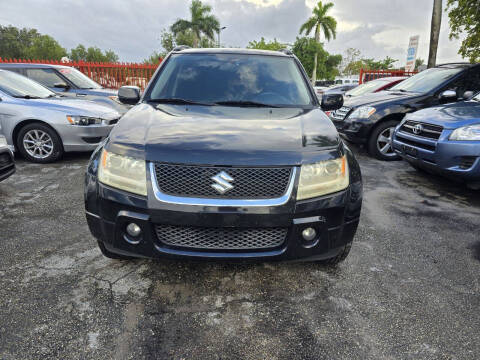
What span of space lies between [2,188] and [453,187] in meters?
6.16

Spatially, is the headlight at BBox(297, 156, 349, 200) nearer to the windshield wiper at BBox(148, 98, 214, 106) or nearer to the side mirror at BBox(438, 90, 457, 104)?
the windshield wiper at BBox(148, 98, 214, 106)

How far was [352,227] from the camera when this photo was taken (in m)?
2.08

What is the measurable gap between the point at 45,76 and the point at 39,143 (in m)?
3.14

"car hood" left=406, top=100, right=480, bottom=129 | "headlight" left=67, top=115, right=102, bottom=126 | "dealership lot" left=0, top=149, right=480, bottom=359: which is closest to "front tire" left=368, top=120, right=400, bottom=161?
"car hood" left=406, top=100, right=480, bottom=129

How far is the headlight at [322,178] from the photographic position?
190 centimetres

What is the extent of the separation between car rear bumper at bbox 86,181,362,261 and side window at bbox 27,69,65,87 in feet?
22.8

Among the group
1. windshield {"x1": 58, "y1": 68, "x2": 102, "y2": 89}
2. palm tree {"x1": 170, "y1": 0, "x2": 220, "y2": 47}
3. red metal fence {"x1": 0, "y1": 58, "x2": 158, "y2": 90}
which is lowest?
windshield {"x1": 58, "y1": 68, "x2": 102, "y2": 89}

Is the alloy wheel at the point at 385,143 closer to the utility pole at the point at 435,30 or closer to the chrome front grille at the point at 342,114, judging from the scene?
the chrome front grille at the point at 342,114

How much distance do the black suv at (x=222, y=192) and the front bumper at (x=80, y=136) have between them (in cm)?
353

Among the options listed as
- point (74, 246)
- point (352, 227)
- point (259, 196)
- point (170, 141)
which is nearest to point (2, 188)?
point (74, 246)

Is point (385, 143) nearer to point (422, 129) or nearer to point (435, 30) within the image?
point (422, 129)

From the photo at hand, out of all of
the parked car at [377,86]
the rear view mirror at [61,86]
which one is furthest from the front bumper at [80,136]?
the parked car at [377,86]

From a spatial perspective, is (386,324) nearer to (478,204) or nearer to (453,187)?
(478,204)

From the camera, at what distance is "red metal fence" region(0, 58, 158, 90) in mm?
13203
